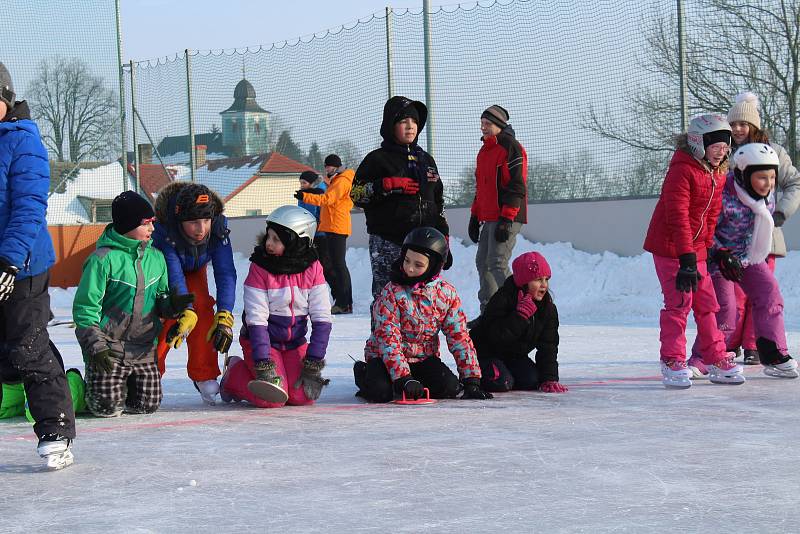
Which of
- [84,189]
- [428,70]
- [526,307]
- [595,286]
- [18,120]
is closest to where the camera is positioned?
[18,120]

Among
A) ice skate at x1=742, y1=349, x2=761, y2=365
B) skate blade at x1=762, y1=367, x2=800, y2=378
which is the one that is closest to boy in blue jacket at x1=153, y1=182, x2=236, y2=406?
skate blade at x1=762, y1=367, x2=800, y2=378

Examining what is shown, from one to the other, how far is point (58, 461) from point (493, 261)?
4235mm

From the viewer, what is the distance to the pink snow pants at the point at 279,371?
5.35 meters

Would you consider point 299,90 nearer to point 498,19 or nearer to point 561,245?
point 498,19

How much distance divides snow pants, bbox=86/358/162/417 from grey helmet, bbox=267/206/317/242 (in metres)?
0.89

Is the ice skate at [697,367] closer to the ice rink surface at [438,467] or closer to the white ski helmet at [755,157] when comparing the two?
the ice rink surface at [438,467]

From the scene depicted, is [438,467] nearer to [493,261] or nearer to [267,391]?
[267,391]

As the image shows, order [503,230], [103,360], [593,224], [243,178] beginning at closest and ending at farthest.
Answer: [103,360], [503,230], [593,224], [243,178]

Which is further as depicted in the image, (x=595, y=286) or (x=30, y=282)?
(x=595, y=286)

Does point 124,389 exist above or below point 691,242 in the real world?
below

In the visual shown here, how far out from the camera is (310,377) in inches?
210

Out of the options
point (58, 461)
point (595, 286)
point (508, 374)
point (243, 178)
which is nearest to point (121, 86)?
point (243, 178)

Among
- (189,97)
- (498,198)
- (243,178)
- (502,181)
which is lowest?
(498,198)

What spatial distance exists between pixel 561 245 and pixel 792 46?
3053mm
